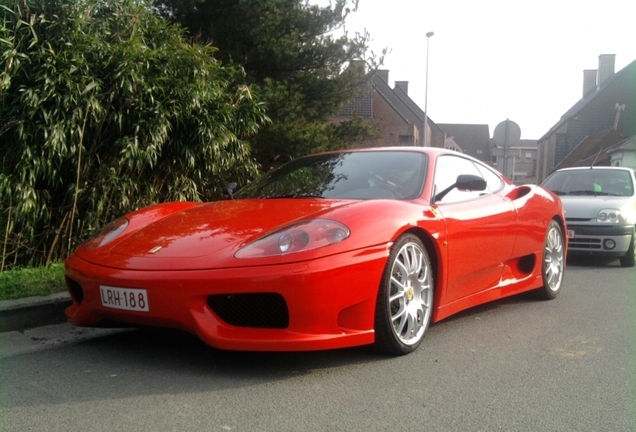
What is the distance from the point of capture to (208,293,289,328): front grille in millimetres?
3141

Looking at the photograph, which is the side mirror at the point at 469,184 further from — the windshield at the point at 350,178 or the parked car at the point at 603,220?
the parked car at the point at 603,220

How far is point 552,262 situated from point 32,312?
410 cm

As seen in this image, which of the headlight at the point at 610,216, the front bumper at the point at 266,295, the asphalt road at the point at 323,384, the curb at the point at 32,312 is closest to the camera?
the asphalt road at the point at 323,384

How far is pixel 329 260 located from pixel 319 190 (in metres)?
1.16

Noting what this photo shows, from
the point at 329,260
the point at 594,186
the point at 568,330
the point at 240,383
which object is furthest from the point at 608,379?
the point at 594,186

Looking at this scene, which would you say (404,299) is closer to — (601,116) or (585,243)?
(585,243)

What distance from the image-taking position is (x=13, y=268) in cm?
538

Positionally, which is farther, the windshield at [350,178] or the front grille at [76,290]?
the windshield at [350,178]

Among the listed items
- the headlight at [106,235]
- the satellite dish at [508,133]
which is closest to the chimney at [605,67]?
the satellite dish at [508,133]

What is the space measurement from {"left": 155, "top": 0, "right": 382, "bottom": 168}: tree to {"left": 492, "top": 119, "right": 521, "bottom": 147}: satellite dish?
2.67 m

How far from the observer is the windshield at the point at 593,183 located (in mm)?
9180

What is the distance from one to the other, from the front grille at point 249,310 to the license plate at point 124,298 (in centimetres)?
33

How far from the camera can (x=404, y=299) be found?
3627 mm

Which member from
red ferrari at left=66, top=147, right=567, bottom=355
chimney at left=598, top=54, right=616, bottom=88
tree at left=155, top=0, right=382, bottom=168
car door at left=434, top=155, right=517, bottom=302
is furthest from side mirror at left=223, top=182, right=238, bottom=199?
chimney at left=598, top=54, right=616, bottom=88
